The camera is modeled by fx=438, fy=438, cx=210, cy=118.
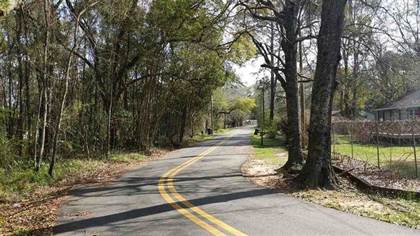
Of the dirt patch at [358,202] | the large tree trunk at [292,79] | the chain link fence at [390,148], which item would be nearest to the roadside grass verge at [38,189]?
the dirt patch at [358,202]

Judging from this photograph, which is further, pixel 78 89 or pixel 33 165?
pixel 78 89

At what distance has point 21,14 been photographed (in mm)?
17516

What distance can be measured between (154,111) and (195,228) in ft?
92.7

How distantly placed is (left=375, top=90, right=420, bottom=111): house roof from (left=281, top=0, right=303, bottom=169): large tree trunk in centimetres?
2671

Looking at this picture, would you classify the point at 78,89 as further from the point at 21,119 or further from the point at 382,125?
the point at 382,125

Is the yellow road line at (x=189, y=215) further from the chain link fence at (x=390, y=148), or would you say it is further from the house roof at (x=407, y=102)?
the house roof at (x=407, y=102)

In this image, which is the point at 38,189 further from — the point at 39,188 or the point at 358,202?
the point at 358,202

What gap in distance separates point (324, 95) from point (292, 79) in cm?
462

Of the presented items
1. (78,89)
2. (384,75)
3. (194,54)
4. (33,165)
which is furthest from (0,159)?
(194,54)

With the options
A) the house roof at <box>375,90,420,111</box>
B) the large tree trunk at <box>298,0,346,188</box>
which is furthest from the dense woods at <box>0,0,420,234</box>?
the house roof at <box>375,90,420,111</box>

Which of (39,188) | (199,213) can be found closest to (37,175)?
(39,188)

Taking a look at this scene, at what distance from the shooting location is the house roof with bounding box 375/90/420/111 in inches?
1592

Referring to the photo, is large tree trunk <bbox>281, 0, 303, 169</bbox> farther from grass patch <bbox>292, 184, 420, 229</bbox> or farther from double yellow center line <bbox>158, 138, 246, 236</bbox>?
double yellow center line <bbox>158, 138, 246, 236</bbox>

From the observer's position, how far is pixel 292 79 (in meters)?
17.2
